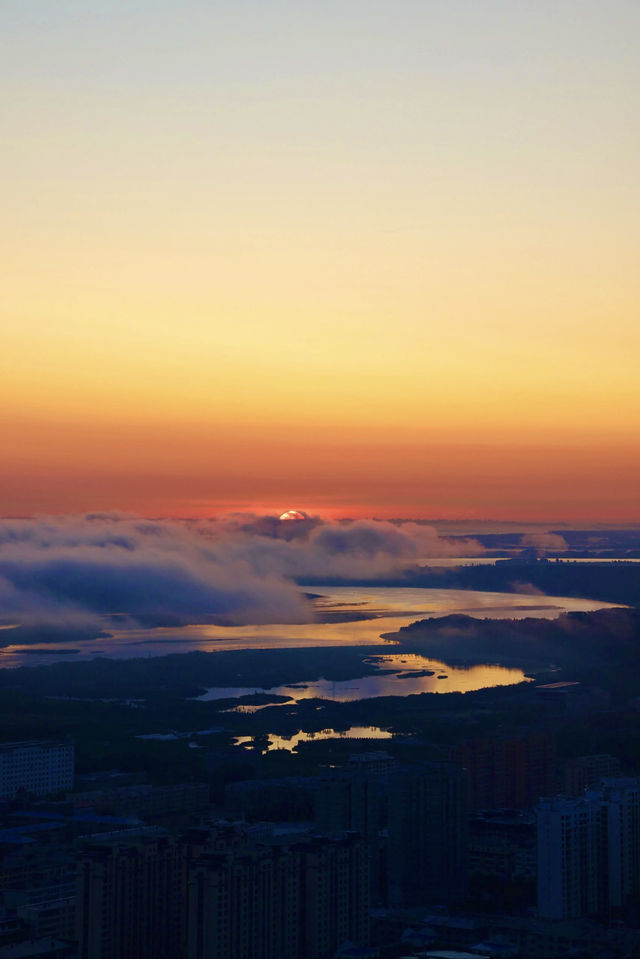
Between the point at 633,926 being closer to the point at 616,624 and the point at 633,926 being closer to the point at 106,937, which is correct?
the point at 106,937

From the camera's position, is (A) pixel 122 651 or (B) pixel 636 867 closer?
(B) pixel 636 867

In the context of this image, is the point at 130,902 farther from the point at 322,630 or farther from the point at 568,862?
the point at 322,630

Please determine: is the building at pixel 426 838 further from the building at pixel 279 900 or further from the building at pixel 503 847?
the building at pixel 279 900

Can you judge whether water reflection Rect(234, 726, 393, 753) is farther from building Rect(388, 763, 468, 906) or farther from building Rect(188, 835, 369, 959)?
building Rect(188, 835, 369, 959)

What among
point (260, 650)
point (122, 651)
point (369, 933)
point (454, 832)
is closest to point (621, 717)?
point (454, 832)

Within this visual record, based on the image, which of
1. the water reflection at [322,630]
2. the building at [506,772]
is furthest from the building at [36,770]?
the water reflection at [322,630]

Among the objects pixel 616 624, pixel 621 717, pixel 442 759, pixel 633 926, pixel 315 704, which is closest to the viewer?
pixel 633 926

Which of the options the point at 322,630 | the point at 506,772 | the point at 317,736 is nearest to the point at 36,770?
the point at 317,736
